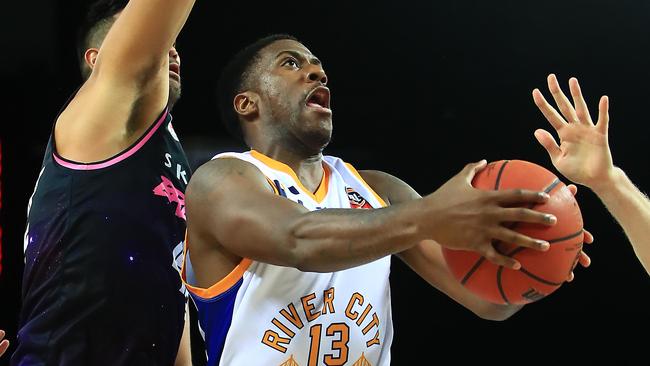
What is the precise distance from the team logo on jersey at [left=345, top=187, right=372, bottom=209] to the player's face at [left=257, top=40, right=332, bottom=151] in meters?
0.18

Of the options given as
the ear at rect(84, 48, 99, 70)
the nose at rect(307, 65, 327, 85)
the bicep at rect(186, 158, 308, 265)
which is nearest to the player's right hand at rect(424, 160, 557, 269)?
the bicep at rect(186, 158, 308, 265)

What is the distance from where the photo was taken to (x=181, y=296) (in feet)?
8.05

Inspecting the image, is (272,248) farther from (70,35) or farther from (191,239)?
(70,35)

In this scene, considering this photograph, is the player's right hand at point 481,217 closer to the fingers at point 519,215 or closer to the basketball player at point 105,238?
the fingers at point 519,215

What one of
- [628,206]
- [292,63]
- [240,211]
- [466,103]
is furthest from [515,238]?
[466,103]

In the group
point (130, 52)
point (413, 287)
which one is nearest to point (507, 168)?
point (130, 52)

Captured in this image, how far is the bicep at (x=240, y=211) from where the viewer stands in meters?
1.85

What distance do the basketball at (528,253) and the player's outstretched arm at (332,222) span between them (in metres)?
0.07

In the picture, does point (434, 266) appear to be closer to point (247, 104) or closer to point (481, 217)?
point (247, 104)

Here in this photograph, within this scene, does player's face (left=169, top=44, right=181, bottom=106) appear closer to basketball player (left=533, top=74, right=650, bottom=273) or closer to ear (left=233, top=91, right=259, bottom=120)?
ear (left=233, top=91, right=259, bottom=120)

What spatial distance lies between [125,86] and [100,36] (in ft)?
2.11

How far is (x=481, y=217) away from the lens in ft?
4.90

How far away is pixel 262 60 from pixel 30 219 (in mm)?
923

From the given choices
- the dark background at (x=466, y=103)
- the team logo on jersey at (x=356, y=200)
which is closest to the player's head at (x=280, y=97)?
the team logo on jersey at (x=356, y=200)
